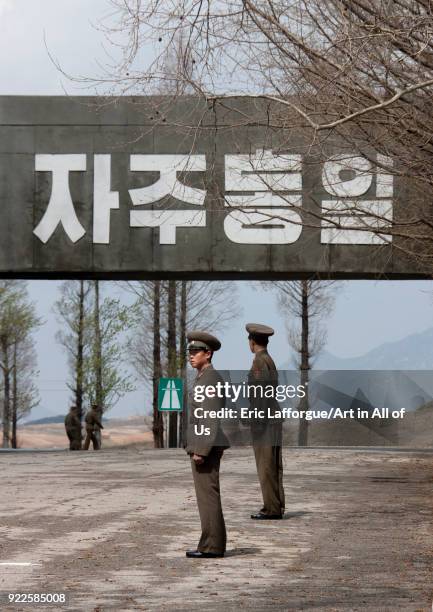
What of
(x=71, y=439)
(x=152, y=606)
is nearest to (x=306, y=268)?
(x=71, y=439)

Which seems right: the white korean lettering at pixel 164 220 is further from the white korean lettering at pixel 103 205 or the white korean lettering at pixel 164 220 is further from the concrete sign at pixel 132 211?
the white korean lettering at pixel 103 205

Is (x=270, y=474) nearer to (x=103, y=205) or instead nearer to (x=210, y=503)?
(x=210, y=503)

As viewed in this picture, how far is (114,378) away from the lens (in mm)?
52000

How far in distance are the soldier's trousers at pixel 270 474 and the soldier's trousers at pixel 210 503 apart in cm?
312

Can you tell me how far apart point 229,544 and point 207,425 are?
5.75 ft

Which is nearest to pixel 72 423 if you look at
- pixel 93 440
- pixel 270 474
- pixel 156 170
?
pixel 93 440

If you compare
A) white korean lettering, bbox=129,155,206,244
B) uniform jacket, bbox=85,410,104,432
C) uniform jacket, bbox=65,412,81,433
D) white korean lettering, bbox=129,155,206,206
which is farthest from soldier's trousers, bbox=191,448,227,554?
uniform jacket, bbox=65,412,81,433

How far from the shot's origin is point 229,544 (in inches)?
489

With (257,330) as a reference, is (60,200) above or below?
above

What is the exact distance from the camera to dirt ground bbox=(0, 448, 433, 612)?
9.41 metres

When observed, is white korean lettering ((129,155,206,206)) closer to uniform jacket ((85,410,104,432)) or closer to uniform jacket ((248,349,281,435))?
uniform jacket ((85,410,104,432))

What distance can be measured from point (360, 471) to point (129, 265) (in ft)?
29.1

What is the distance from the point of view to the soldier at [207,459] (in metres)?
11.3

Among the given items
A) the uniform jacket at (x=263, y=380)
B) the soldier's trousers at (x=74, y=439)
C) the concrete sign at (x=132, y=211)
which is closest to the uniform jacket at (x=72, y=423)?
the soldier's trousers at (x=74, y=439)
